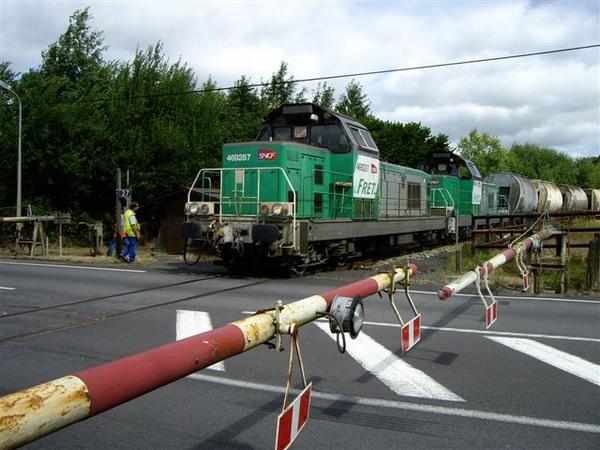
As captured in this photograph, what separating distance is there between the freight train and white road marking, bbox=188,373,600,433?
21.3 feet

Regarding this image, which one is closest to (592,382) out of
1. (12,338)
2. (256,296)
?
(256,296)

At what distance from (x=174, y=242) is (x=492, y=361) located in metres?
15.1

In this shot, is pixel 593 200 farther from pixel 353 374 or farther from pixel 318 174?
pixel 353 374

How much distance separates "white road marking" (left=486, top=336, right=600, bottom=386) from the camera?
557 cm

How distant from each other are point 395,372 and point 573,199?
35.3 m

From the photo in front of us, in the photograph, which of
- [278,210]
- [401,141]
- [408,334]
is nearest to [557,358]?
[408,334]

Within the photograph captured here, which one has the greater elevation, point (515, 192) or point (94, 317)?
point (515, 192)

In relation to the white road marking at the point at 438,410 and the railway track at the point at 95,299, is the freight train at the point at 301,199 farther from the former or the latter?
the white road marking at the point at 438,410

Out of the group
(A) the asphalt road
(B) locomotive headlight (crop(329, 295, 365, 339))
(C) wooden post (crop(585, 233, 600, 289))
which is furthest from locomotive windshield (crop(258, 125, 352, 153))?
(B) locomotive headlight (crop(329, 295, 365, 339))

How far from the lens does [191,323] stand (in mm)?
7867

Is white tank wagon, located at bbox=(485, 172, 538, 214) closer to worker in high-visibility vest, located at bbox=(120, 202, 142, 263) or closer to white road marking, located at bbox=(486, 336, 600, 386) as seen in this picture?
worker in high-visibility vest, located at bbox=(120, 202, 142, 263)

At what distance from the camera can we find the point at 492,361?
5.99m

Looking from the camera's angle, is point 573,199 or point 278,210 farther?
point 573,199

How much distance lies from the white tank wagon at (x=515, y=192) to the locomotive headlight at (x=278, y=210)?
1935cm
